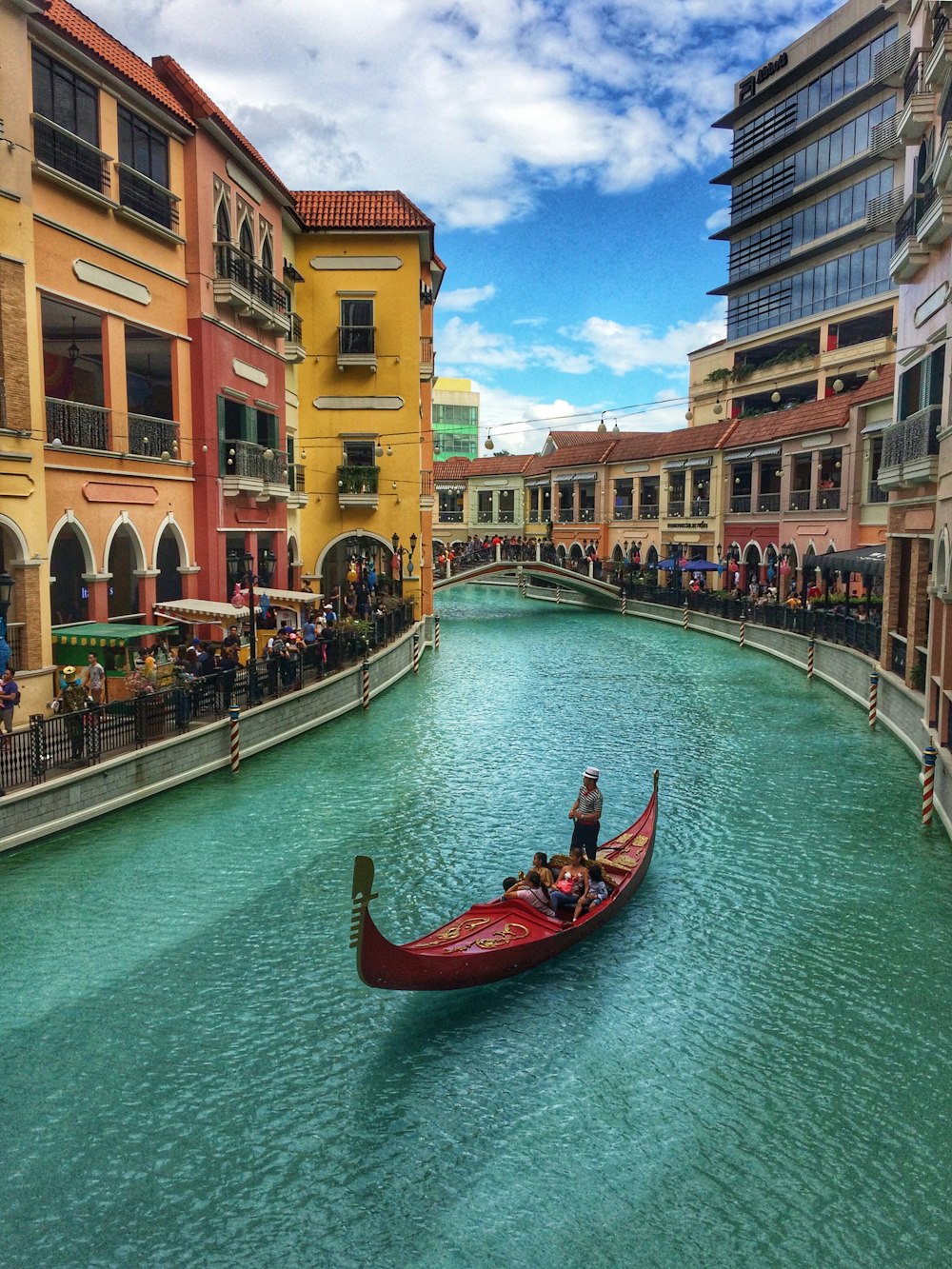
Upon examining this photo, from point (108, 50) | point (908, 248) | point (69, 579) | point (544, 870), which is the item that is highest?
point (108, 50)

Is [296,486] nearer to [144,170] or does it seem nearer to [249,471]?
[249,471]

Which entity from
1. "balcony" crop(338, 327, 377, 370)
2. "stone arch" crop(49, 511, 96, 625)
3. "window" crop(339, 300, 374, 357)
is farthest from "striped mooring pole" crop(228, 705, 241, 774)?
"window" crop(339, 300, 374, 357)

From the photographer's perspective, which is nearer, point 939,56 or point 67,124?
point 939,56

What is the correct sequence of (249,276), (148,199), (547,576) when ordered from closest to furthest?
(148,199) → (249,276) → (547,576)

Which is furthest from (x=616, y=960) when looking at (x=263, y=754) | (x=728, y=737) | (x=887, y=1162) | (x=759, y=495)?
(x=759, y=495)

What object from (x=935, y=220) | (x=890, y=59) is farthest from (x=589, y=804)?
(x=890, y=59)

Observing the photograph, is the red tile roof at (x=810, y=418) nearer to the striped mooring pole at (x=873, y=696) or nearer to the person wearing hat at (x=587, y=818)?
the striped mooring pole at (x=873, y=696)

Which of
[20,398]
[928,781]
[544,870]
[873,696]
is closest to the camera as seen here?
[544,870]

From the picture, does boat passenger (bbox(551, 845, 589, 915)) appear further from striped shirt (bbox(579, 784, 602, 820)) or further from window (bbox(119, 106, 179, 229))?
window (bbox(119, 106, 179, 229))

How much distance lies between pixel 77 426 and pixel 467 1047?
53.4 ft

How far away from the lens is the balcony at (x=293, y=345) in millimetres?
34406

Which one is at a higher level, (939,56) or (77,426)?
(939,56)

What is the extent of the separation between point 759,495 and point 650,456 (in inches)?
473

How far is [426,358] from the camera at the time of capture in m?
44.4
